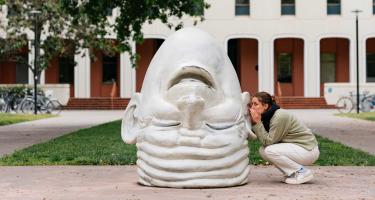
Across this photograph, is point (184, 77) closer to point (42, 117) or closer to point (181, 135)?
point (181, 135)

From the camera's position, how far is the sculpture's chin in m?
9.23

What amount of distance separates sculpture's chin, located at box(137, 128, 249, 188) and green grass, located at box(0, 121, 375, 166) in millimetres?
3418

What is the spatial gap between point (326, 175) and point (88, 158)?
4.32 metres

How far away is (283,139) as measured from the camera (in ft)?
32.2

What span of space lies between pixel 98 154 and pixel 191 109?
5.42 metres

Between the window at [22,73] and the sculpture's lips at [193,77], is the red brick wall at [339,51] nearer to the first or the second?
the window at [22,73]

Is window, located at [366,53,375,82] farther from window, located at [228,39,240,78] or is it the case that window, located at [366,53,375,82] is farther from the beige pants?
the beige pants

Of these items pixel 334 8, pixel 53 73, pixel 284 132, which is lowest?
pixel 284 132

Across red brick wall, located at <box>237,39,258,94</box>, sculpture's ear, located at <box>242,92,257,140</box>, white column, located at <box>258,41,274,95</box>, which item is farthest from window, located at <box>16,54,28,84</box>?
sculpture's ear, located at <box>242,92,257,140</box>

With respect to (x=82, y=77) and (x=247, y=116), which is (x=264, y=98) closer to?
(x=247, y=116)

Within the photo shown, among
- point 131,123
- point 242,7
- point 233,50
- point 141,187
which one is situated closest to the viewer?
point 141,187

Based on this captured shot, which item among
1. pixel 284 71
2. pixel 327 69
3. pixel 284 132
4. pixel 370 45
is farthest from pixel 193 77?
pixel 370 45

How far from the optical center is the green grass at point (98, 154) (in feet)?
42.7

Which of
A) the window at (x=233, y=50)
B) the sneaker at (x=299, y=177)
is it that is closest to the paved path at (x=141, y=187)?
the sneaker at (x=299, y=177)
